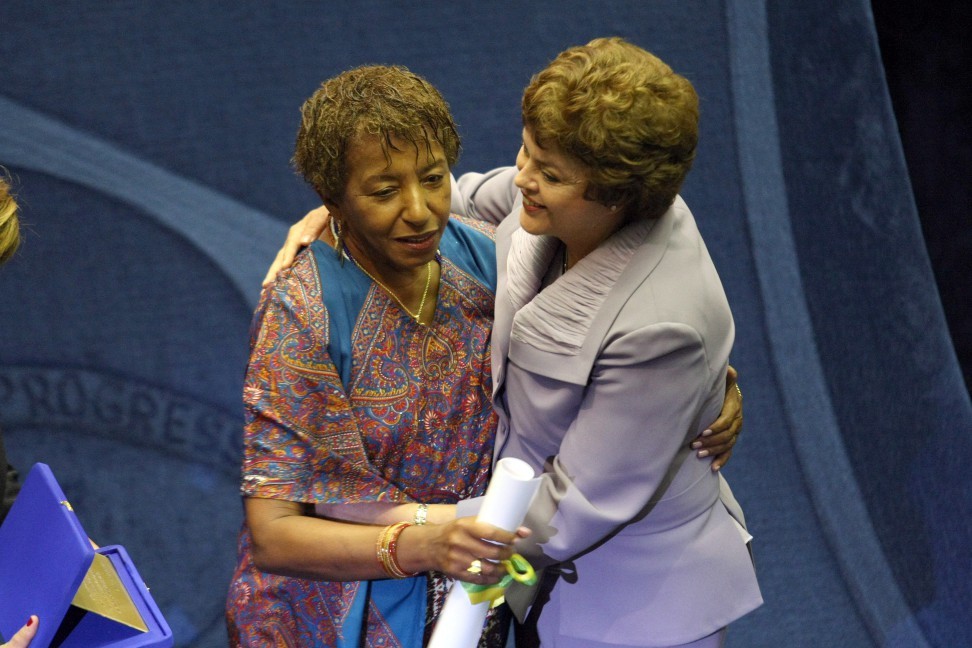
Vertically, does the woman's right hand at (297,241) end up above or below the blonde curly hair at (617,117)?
below

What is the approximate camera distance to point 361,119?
1697 mm

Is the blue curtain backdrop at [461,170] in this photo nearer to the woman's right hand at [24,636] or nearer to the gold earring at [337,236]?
the gold earring at [337,236]

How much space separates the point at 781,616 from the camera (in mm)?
3396

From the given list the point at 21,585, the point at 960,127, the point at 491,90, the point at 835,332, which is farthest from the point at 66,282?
the point at 960,127

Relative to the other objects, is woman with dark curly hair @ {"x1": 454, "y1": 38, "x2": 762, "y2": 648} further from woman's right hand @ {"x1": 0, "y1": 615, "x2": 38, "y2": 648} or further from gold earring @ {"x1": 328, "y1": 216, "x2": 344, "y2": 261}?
woman's right hand @ {"x1": 0, "y1": 615, "x2": 38, "y2": 648}

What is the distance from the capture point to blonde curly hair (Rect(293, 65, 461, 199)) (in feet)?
5.58

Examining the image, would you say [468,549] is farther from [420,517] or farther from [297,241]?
[297,241]

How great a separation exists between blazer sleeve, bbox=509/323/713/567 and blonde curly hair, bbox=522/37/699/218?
0.22 metres

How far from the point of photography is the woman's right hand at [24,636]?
1.76 m

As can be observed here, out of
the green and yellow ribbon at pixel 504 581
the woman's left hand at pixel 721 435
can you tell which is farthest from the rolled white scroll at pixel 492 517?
the woman's left hand at pixel 721 435

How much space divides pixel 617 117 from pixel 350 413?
0.59m

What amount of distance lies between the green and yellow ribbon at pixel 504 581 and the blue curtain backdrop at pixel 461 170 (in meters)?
1.79

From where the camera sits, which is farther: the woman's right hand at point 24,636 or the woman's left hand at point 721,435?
the woman's left hand at point 721,435

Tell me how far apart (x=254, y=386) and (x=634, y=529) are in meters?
0.66
